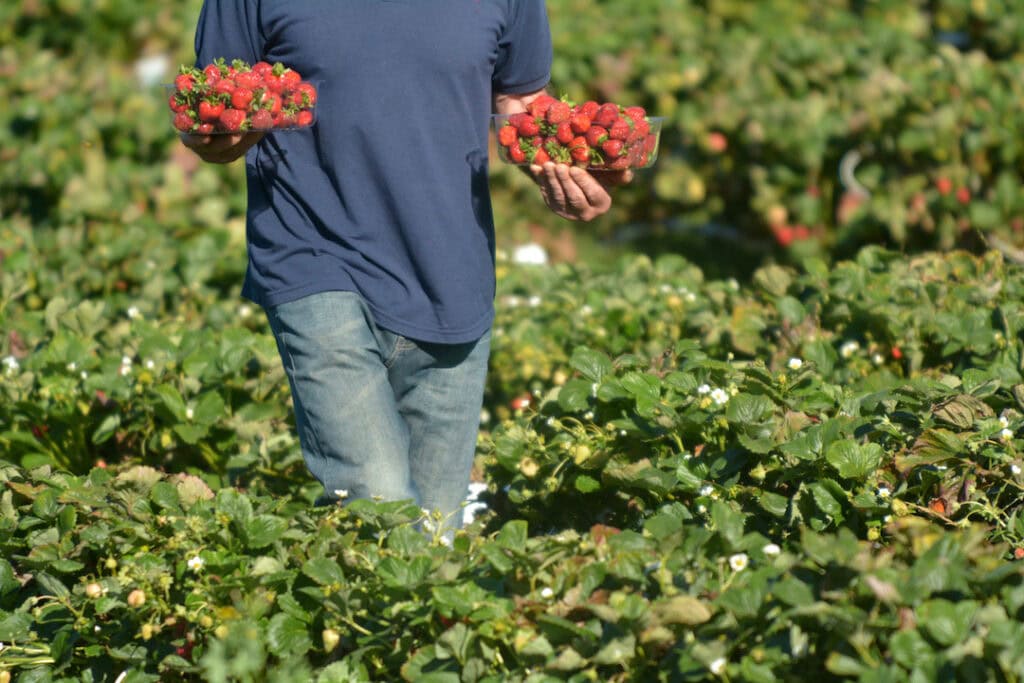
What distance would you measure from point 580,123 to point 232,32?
27.8 inches

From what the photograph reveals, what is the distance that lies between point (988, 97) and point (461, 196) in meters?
3.71

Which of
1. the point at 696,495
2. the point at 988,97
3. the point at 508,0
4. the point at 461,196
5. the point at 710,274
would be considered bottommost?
the point at 710,274

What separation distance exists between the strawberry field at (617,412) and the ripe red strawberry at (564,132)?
60cm

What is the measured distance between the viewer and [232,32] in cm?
272

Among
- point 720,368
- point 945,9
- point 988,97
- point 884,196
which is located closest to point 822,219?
point 884,196

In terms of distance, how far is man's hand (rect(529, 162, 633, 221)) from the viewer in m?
2.71

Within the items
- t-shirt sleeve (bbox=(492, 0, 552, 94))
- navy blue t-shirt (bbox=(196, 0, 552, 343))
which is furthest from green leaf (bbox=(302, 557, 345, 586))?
t-shirt sleeve (bbox=(492, 0, 552, 94))

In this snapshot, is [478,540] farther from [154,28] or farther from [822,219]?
[154,28]

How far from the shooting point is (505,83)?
294cm

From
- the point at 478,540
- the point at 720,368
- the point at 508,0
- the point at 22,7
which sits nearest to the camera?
the point at 478,540

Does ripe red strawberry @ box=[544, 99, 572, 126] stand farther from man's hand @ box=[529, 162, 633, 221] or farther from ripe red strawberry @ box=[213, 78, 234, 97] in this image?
ripe red strawberry @ box=[213, 78, 234, 97]

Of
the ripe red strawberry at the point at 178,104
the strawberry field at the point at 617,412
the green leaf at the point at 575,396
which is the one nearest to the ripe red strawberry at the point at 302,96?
the ripe red strawberry at the point at 178,104

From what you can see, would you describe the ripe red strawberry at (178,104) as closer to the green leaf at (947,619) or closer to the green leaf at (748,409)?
the green leaf at (748,409)

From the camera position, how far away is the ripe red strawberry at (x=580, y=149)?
8.86ft
